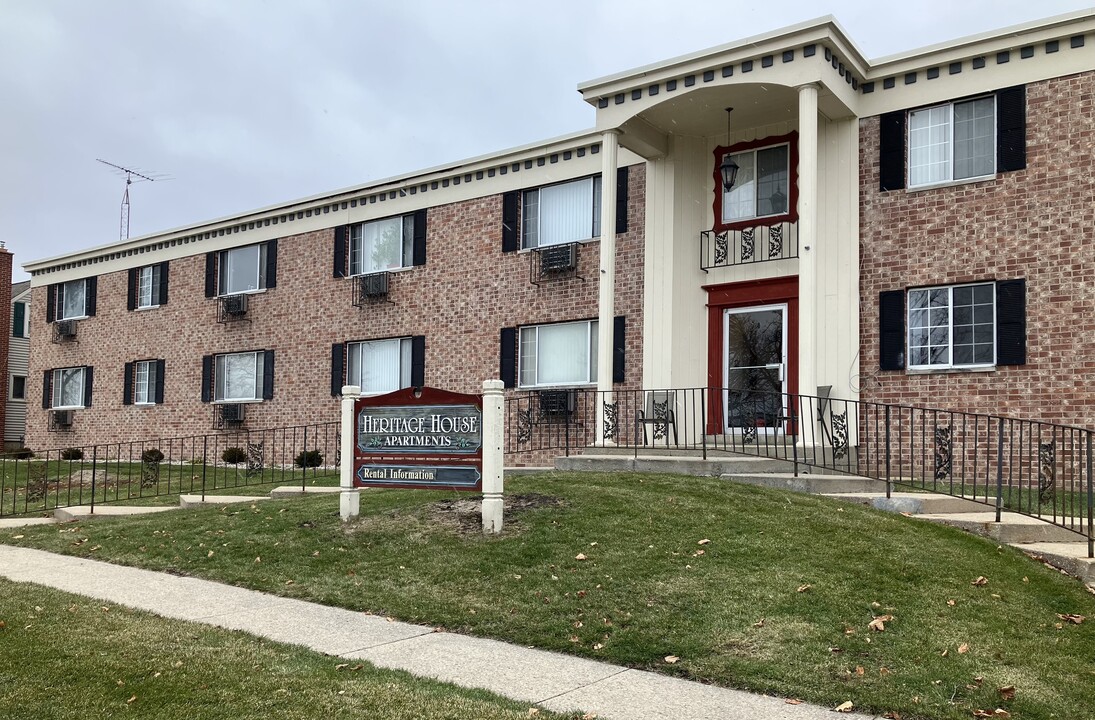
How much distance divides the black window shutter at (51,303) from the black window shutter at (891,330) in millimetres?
25316

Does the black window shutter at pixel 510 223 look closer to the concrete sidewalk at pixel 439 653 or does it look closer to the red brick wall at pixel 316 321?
the red brick wall at pixel 316 321

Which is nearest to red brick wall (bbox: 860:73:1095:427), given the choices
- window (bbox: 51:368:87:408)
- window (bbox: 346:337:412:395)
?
window (bbox: 346:337:412:395)

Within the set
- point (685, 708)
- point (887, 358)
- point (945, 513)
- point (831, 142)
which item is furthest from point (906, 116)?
point (685, 708)

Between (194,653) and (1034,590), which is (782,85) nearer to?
(1034,590)

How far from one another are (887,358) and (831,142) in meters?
3.55

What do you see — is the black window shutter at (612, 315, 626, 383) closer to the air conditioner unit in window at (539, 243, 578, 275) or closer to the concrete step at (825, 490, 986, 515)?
the air conditioner unit in window at (539, 243, 578, 275)

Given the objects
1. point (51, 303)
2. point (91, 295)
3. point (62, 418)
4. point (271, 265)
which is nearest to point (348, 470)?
point (271, 265)

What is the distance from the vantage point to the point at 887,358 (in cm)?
1392

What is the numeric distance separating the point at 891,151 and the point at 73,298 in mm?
24553

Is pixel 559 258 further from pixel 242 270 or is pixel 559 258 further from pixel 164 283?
pixel 164 283

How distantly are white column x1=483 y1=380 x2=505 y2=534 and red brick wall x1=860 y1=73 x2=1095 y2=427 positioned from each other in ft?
23.7

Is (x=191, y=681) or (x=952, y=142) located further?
(x=952, y=142)

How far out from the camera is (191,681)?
513 centimetres

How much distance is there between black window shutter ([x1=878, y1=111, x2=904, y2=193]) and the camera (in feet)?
46.2
